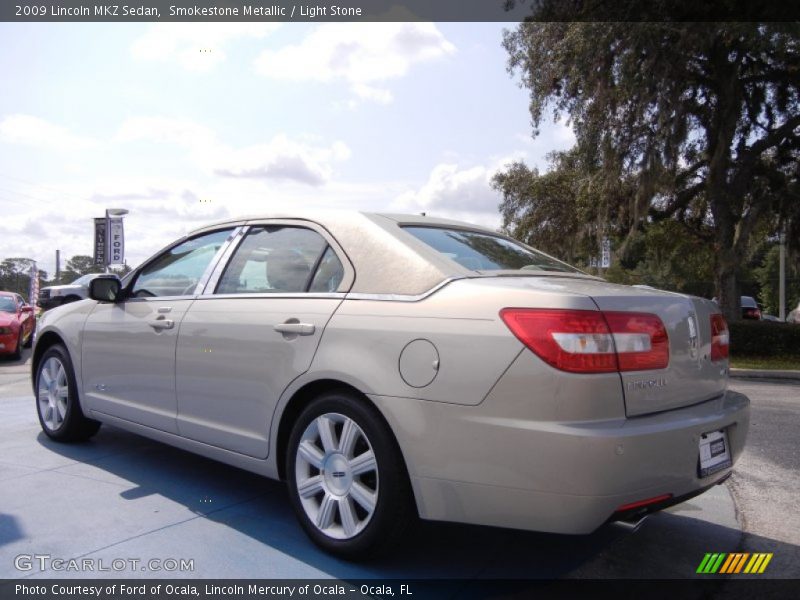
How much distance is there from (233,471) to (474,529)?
66.2 inches

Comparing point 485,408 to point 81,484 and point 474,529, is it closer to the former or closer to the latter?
point 474,529

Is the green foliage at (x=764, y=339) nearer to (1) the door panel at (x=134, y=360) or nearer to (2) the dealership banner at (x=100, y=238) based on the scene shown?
(1) the door panel at (x=134, y=360)

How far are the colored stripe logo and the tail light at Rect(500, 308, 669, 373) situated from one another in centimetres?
114

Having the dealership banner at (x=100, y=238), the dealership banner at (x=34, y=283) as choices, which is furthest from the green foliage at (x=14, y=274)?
the dealership banner at (x=100, y=238)

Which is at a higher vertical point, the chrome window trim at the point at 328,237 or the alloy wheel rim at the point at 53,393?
the chrome window trim at the point at 328,237

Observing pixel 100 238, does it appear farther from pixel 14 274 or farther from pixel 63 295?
pixel 14 274

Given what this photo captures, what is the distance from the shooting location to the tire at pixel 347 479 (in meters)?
2.77

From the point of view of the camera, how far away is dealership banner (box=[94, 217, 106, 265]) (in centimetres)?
2138

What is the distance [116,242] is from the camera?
2089 cm

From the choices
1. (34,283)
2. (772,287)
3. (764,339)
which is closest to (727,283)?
(764,339)

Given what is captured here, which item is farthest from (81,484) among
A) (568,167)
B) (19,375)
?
(568,167)

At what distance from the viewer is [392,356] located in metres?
2.78

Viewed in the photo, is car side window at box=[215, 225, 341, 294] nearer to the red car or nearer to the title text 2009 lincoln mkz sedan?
the title text 2009 lincoln mkz sedan

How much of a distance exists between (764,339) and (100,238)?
19149 mm
